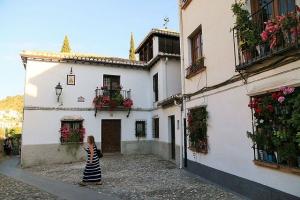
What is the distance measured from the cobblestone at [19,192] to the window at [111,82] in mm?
8241

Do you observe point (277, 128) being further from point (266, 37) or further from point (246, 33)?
point (246, 33)

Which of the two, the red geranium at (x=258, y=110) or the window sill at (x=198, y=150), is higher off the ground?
the red geranium at (x=258, y=110)

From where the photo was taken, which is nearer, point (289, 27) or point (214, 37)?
point (289, 27)

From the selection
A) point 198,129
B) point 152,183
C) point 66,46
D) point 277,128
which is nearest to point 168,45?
point 198,129

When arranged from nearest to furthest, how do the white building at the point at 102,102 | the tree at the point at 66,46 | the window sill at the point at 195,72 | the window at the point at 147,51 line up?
the window sill at the point at 195,72 < the white building at the point at 102,102 < the window at the point at 147,51 < the tree at the point at 66,46

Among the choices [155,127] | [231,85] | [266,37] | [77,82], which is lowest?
[155,127]

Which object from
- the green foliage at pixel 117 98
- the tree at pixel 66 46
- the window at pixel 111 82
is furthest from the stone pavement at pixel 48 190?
the tree at pixel 66 46

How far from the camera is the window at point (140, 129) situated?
16.6 m

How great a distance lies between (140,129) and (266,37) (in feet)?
40.7

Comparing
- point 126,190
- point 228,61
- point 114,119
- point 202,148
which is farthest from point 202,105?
point 114,119

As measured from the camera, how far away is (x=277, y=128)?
17.0ft

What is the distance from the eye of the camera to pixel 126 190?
752 cm

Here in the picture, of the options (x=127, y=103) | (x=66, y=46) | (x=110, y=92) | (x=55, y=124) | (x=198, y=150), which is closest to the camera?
(x=198, y=150)

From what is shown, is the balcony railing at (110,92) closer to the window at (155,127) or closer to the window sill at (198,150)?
the window at (155,127)
